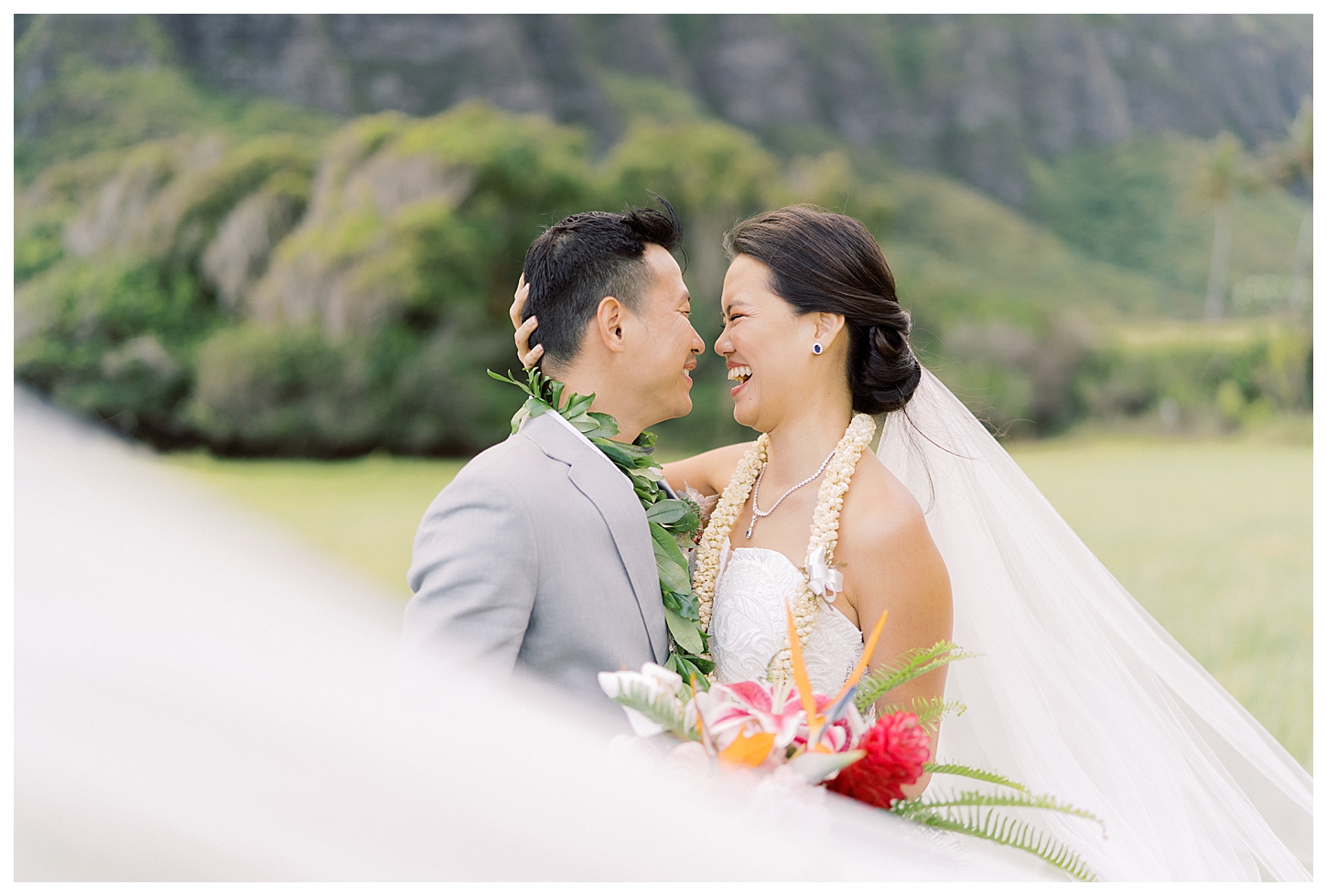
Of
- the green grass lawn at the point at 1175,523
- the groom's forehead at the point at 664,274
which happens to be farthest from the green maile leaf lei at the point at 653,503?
the green grass lawn at the point at 1175,523

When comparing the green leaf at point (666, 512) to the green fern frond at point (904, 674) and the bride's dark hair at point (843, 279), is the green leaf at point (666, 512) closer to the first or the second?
the bride's dark hair at point (843, 279)

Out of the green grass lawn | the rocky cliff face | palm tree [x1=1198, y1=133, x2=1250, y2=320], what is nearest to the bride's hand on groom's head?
the green grass lawn

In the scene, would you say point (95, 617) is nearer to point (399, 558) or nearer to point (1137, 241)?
point (399, 558)

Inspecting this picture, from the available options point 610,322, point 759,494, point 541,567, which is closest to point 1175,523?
point 759,494

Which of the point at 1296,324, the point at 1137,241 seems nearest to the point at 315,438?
the point at 1296,324

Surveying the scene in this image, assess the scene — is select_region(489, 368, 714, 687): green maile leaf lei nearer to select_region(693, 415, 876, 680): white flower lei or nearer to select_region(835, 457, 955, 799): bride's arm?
select_region(693, 415, 876, 680): white flower lei

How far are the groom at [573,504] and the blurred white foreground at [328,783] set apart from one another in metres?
0.14

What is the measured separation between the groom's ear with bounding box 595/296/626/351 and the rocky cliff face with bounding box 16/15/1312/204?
33.0 meters

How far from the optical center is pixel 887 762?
1.90m

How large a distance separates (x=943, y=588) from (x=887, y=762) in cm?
121

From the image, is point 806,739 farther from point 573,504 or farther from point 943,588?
point 943,588

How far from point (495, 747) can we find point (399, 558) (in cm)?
1574

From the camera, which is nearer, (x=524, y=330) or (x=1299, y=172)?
(x=524, y=330)

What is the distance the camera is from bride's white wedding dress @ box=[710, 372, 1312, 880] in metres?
3.25
